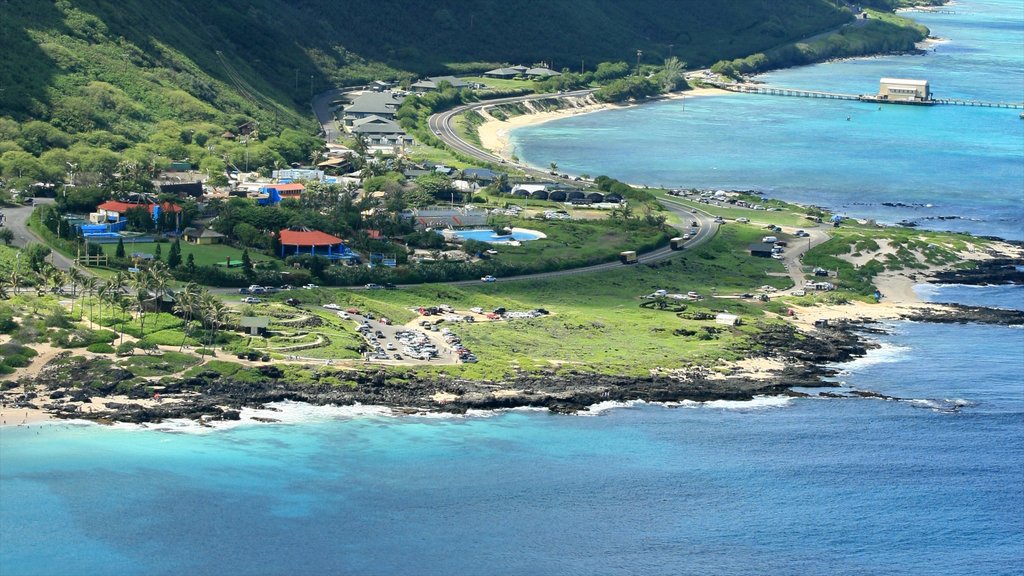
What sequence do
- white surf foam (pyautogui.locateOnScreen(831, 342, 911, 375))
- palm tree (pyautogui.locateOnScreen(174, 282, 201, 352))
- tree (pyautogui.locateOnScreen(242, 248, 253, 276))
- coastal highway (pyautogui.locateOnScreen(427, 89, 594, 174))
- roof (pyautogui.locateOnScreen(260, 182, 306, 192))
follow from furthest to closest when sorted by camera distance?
coastal highway (pyautogui.locateOnScreen(427, 89, 594, 174)), roof (pyautogui.locateOnScreen(260, 182, 306, 192)), tree (pyautogui.locateOnScreen(242, 248, 253, 276)), white surf foam (pyautogui.locateOnScreen(831, 342, 911, 375)), palm tree (pyautogui.locateOnScreen(174, 282, 201, 352))

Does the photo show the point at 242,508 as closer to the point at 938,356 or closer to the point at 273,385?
the point at 273,385

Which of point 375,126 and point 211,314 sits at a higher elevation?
point 375,126

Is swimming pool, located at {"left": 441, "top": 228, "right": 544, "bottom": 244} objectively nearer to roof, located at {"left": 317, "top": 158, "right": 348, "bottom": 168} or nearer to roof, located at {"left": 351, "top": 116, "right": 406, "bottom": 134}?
roof, located at {"left": 317, "top": 158, "right": 348, "bottom": 168}

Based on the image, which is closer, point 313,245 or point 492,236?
point 313,245

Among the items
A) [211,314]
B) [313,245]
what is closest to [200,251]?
[313,245]

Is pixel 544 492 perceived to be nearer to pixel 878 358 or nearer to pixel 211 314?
pixel 211 314

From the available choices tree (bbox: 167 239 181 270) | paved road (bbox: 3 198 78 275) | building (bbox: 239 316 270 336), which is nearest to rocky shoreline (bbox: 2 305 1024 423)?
building (bbox: 239 316 270 336)
